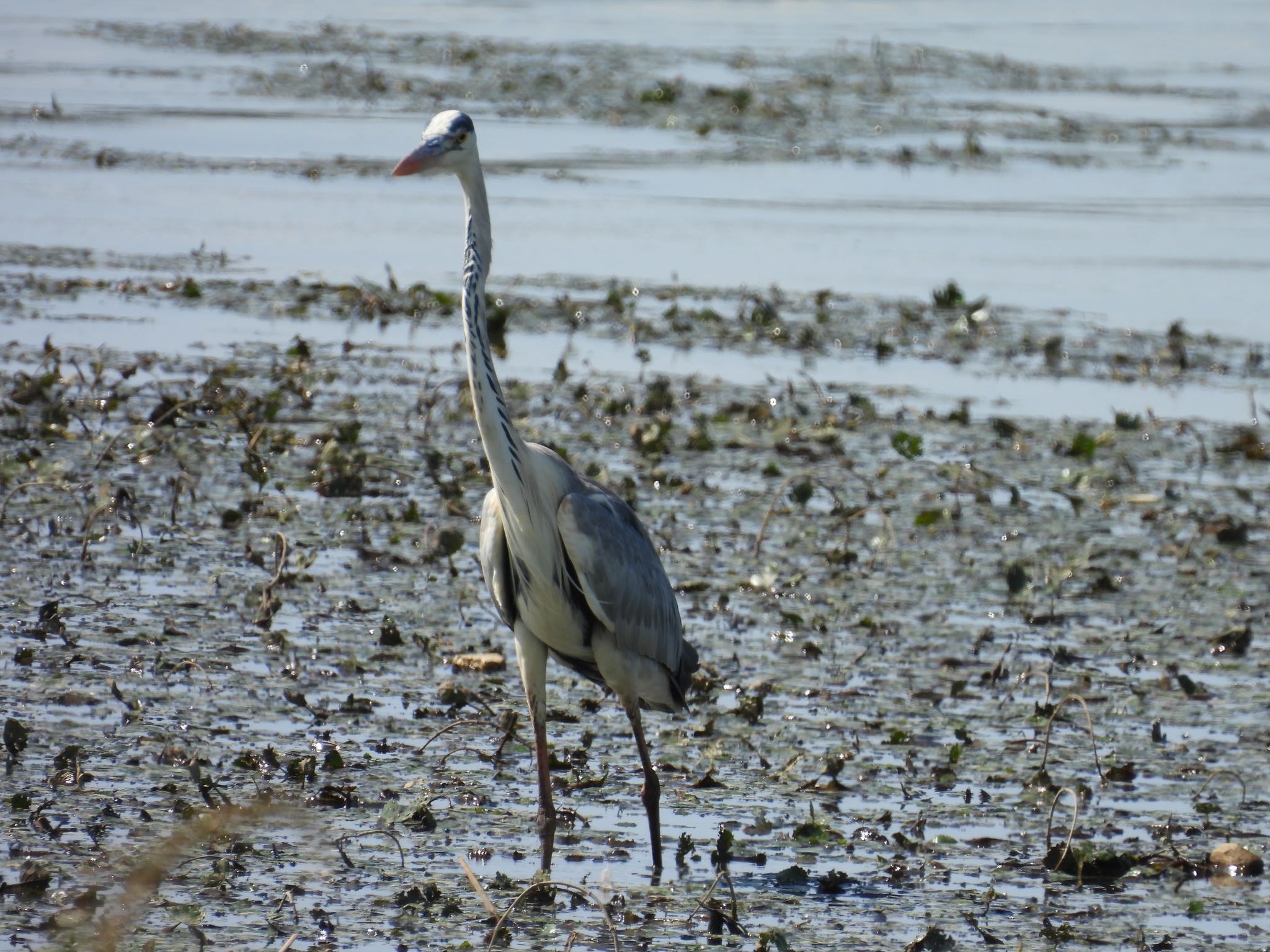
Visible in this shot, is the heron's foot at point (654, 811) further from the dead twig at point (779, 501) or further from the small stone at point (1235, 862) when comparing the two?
the dead twig at point (779, 501)

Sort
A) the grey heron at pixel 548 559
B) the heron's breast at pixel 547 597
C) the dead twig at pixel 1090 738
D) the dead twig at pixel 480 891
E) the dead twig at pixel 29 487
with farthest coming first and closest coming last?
the dead twig at pixel 29 487 → the dead twig at pixel 1090 738 → the heron's breast at pixel 547 597 → the grey heron at pixel 548 559 → the dead twig at pixel 480 891

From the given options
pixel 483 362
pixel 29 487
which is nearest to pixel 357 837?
Answer: pixel 483 362

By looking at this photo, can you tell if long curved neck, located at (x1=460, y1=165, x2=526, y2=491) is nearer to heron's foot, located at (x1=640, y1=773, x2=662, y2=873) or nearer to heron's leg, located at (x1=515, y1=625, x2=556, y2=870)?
heron's leg, located at (x1=515, y1=625, x2=556, y2=870)

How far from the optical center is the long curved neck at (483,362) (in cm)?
490

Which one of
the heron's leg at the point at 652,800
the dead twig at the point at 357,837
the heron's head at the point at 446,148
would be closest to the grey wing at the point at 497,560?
the heron's leg at the point at 652,800

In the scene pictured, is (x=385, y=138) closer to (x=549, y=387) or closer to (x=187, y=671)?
(x=549, y=387)

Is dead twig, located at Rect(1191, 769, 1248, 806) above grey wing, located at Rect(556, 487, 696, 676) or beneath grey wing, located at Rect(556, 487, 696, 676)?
beneath

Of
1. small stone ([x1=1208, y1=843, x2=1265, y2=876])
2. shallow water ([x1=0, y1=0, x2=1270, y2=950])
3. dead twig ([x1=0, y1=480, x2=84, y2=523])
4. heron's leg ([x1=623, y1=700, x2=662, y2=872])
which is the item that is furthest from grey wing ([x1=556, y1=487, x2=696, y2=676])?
dead twig ([x1=0, y1=480, x2=84, y2=523])

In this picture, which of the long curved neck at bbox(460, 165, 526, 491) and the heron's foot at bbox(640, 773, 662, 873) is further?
the heron's foot at bbox(640, 773, 662, 873)

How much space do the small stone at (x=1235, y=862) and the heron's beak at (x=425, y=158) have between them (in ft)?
9.72

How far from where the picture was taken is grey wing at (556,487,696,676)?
5203 mm

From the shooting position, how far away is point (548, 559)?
5188 millimetres

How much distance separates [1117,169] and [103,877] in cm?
1681

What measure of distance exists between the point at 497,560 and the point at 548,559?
174 mm
